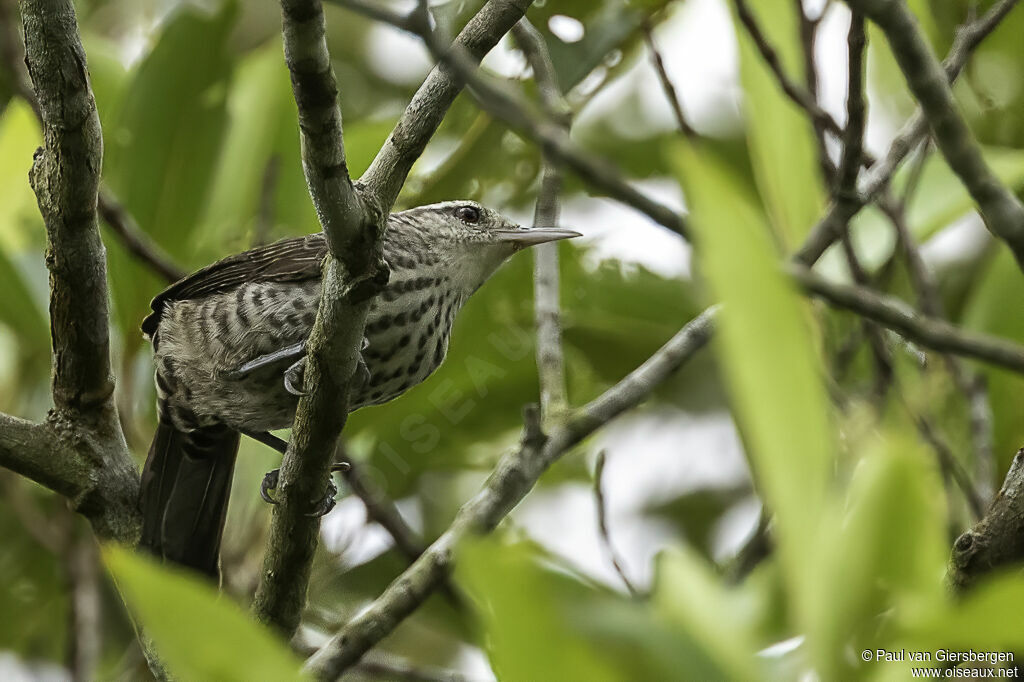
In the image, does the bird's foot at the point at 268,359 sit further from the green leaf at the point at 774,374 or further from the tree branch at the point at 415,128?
the green leaf at the point at 774,374

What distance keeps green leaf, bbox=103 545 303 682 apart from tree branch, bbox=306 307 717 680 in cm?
118

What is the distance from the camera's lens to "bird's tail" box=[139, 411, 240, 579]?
3840mm

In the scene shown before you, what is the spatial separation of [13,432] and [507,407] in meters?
2.09

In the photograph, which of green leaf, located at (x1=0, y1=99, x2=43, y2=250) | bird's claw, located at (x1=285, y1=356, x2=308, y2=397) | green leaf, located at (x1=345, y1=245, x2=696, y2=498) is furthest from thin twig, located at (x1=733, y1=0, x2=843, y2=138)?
green leaf, located at (x1=0, y1=99, x2=43, y2=250)

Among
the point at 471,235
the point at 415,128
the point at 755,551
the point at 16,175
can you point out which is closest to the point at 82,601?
the point at 16,175

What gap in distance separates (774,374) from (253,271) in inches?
114

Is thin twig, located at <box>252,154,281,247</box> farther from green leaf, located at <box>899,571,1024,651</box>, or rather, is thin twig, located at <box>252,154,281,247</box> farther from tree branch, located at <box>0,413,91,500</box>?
green leaf, located at <box>899,571,1024,651</box>

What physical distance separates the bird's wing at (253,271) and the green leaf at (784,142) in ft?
4.67

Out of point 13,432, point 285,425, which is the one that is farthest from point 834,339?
point 13,432

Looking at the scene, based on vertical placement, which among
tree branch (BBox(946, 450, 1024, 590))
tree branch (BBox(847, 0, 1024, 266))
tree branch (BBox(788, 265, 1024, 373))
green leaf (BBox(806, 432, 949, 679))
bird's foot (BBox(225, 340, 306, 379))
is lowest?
green leaf (BBox(806, 432, 949, 679))

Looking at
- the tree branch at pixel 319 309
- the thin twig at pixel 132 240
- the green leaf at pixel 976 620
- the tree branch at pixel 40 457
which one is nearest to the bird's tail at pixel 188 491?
the tree branch at pixel 40 457

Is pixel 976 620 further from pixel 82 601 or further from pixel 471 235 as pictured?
pixel 82 601

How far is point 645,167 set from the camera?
5.45 meters

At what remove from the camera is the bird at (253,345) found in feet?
12.5
